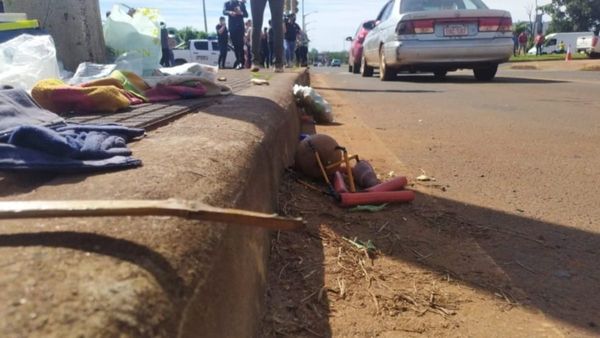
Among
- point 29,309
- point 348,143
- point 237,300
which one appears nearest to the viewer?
point 29,309

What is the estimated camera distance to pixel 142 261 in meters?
0.95

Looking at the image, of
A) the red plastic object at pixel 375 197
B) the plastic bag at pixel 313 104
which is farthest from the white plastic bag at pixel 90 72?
the red plastic object at pixel 375 197

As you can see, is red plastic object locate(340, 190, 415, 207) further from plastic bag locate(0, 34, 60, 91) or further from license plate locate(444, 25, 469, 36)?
license plate locate(444, 25, 469, 36)

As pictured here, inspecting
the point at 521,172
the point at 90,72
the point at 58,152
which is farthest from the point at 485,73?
the point at 58,152

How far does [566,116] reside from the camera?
5.59 m

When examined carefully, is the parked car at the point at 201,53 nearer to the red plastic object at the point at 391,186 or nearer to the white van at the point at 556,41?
the red plastic object at the point at 391,186

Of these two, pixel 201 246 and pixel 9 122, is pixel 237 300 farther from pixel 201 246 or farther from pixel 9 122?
pixel 9 122

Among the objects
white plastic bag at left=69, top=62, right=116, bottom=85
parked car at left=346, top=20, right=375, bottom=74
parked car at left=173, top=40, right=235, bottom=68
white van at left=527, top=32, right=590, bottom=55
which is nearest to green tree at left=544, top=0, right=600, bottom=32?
white van at left=527, top=32, right=590, bottom=55

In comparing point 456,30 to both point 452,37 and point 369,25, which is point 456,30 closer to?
point 452,37

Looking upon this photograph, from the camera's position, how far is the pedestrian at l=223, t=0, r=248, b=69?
11672 mm

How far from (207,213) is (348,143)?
3464 mm

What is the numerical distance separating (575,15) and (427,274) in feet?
235

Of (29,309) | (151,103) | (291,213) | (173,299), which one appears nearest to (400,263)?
(291,213)

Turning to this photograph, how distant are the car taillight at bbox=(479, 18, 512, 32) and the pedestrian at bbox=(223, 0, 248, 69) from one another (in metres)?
5.02
